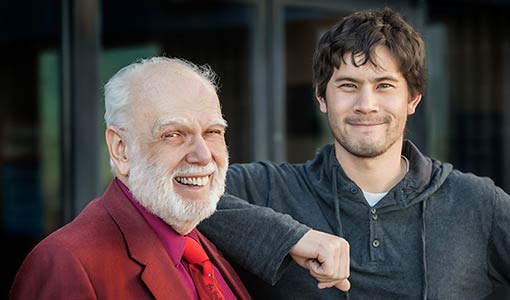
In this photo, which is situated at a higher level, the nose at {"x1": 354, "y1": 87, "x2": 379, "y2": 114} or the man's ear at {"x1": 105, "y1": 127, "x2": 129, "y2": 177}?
the nose at {"x1": 354, "y1": 87, "x2": 379, "y2": 114}

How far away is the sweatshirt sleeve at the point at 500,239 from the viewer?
240 centimetres

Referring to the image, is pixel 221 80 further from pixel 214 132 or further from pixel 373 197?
pixel 214 132

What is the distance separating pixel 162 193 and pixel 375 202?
2.42ft

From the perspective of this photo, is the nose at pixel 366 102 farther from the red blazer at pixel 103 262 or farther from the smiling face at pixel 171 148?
the red blazer at pixel 103 262

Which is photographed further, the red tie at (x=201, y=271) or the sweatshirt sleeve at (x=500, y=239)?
the sweatshirt sleeve at (x=500, y=239)

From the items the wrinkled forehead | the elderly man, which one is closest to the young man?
the elderly man

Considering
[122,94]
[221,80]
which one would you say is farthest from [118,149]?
[221,80]

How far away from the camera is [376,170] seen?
252cm

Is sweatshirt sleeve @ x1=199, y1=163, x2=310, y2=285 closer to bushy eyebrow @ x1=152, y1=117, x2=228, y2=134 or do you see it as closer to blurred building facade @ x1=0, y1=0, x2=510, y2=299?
bushy eyebrow @ x1=152, y1=117, x2=228, y2=134

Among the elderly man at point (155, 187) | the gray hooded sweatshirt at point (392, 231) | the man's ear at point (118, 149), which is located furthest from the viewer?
the gray hooded sweatshirt at point (392, 231)

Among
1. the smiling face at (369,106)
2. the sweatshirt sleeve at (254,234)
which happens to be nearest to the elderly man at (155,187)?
the sweatshirt sleeve at (254,234)

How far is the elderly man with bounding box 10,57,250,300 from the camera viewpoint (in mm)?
1970

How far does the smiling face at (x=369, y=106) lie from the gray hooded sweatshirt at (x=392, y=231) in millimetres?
125

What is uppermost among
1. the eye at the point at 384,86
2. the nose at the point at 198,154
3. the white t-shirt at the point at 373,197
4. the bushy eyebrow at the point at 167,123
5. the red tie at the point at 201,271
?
the eye at the point at 384,86
